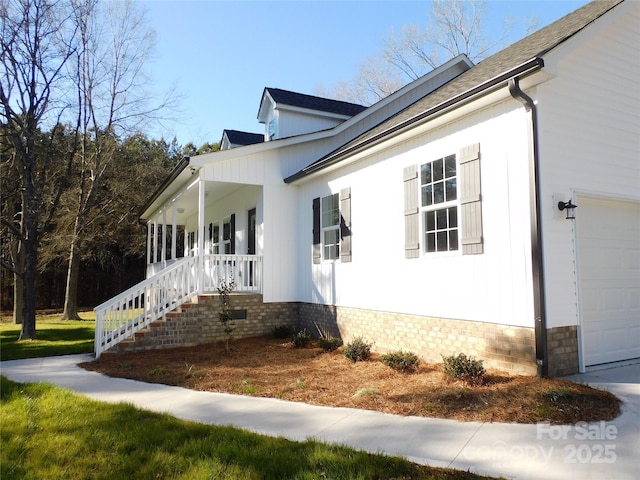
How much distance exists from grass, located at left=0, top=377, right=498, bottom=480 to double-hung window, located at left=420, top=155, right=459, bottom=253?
3939mm

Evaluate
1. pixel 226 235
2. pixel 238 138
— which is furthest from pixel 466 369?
pixel 238 138

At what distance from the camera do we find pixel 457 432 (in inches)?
157

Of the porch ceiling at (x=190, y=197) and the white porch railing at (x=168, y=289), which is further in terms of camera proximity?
the porch ceiling at (x=190, y=197)

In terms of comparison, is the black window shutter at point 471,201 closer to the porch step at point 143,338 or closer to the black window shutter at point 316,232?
the black window shutter at point 316,232

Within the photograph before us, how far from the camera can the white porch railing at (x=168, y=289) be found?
347 inches

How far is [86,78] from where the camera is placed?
16031 mm

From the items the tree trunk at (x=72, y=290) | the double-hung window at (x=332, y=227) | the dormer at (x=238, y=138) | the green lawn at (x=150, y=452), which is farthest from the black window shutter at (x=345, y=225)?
the tree trunk at (x=72, y=290)

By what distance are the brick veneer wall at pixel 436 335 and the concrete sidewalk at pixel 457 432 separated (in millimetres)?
751

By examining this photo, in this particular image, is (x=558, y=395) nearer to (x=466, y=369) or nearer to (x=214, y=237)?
(x=466, y=369)

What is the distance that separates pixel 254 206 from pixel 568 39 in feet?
28.8

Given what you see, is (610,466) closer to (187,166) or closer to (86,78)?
(187,166)

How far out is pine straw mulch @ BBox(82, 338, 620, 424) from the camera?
173 inches

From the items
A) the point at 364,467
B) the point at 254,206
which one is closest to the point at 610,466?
the point at 364,467

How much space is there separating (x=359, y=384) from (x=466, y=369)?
57.5 inches
